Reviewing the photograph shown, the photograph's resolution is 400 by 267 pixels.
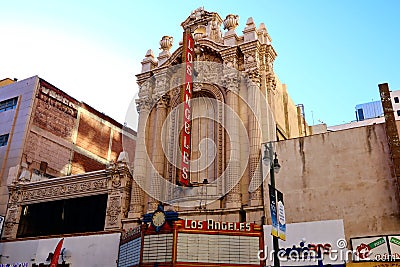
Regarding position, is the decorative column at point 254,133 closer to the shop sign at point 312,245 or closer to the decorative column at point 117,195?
the shop sign at point 312,245

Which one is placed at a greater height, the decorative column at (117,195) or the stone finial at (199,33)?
the stone finial at (199,33)

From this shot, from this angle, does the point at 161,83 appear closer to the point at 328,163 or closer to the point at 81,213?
the point at 81,213

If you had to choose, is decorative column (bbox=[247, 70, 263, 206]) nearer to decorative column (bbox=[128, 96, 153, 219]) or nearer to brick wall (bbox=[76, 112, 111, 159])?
decorative column (bbox=[128, 96, 153, 219])

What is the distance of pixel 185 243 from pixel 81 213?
534 inches

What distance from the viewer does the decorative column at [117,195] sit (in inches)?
998

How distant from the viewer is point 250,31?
26078 mm

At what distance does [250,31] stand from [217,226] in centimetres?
1326

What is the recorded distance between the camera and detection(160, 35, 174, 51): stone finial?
1180 inches

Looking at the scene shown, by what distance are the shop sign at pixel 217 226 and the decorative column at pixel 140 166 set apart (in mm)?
6354

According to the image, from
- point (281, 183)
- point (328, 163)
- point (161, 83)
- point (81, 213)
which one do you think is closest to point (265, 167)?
point (281, 183)

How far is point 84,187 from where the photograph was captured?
27750 millimetres

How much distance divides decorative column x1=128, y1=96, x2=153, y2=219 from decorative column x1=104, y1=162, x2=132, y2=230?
622mm

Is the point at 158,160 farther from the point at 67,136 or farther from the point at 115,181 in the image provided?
the point at 67,136

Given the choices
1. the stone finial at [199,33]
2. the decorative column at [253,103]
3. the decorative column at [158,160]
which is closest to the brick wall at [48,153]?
the decorative column at [158,160]
